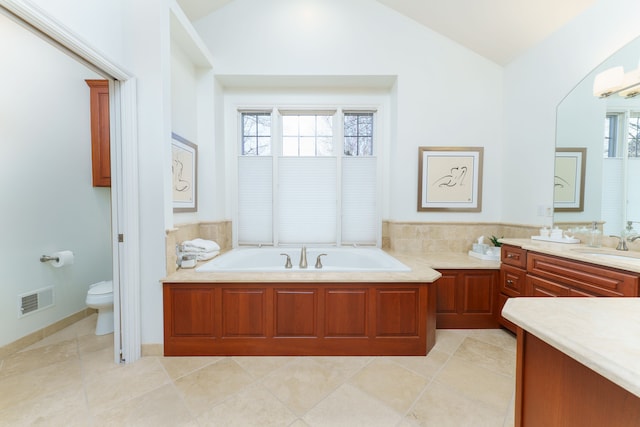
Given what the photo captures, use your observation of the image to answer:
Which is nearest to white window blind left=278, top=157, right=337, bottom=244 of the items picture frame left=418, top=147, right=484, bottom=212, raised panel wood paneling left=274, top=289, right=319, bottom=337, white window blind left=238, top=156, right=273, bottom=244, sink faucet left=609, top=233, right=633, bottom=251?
white window blind left=238, top=156, right=273, bottom=244

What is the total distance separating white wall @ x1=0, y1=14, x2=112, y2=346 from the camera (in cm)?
194

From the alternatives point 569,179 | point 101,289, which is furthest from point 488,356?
point 101,289

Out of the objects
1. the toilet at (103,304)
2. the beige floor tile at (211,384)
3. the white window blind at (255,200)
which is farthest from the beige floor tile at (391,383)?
the toilet at (103,304)

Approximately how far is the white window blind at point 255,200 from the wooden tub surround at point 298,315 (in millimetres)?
1253

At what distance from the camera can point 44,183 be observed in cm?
215

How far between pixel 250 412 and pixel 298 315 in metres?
0.65

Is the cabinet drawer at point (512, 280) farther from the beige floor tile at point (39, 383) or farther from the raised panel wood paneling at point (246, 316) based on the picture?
the beige floor tile at point (39, 383)

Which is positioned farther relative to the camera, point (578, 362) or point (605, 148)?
point (605, 148)

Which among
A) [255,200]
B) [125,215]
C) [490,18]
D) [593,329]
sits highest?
[490,18]

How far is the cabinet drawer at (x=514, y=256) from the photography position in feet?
6.73

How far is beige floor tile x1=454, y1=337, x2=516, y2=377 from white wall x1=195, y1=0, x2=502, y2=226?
5.73ft

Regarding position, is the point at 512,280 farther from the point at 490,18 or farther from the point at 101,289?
the point at 101,289

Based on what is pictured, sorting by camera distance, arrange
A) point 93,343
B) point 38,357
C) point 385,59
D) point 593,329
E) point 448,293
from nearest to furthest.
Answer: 1. point 593,329
2. point 38,357
3. point 93,343
4. point 448,293
5. point 385,59

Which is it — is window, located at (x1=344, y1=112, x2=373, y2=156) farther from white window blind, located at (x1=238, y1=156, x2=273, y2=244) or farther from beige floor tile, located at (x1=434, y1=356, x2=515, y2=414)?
beige floor tile, located at (x1=434, y1=356, x2=515, y2=414)
